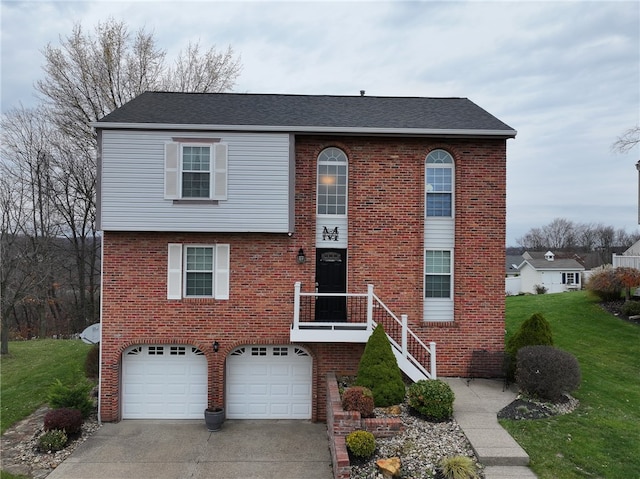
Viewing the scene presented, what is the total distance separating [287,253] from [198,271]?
8.15 feet

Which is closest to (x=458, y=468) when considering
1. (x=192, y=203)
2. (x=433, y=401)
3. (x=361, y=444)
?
(x=361, y=444)

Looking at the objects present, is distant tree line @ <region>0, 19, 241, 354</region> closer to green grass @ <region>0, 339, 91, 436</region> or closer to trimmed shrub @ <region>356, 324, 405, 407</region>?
green grass @ <region>0, 339, 91, 436</region>

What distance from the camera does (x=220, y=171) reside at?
1082cm

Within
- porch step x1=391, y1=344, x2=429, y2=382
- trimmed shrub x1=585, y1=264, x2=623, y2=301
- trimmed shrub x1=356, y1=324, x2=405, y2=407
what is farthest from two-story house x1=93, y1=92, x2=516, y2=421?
trimmed shrub x1=585, y1=264, x2=623, y2=301

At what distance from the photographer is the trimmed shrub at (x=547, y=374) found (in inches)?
377

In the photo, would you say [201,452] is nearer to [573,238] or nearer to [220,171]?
[220,171]

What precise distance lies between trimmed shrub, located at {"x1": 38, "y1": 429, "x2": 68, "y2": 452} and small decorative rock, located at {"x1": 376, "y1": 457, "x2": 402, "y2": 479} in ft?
23.8

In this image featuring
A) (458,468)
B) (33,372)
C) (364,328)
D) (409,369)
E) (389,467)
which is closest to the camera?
(458,468)

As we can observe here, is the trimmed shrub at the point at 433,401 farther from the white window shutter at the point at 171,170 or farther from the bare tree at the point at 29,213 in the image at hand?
the bare tree at the point at 29,213

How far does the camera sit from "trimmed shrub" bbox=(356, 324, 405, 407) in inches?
357

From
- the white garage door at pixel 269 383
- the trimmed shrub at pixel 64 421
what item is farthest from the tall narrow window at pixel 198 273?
the trimmed shrub at pixel 64 421

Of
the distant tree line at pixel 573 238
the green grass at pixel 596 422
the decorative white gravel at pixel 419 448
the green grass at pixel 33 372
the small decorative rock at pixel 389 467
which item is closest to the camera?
the small decorative rock at pixel 389 467

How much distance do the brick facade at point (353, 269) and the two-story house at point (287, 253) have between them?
0.04 meters

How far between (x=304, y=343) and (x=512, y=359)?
18.1 feet
